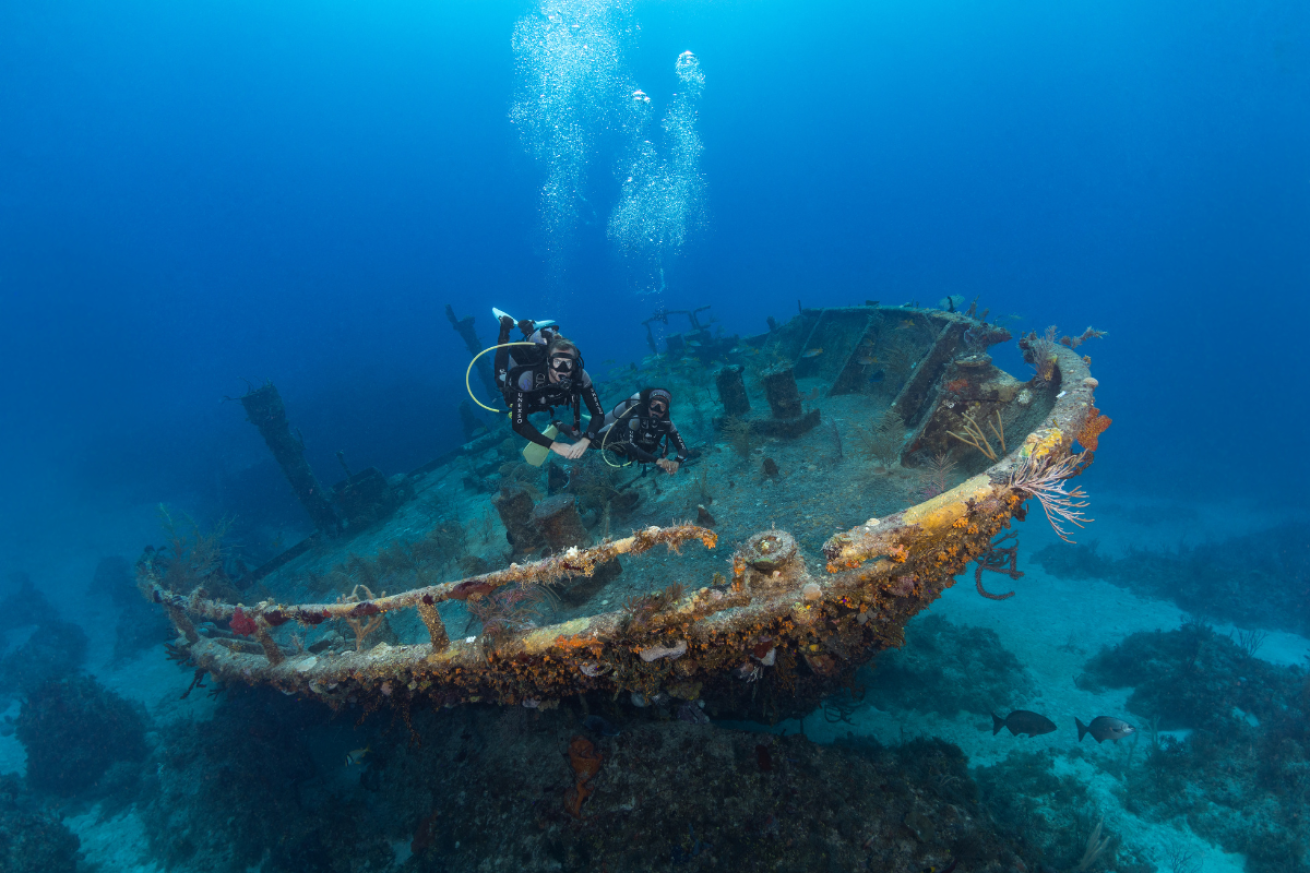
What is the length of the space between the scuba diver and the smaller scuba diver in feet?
1.81

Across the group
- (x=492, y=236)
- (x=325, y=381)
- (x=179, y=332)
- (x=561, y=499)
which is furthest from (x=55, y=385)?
(x=561, y=499)

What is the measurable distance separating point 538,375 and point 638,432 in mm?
Answer: 1383

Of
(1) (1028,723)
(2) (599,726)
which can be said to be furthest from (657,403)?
(1) (1028,723)

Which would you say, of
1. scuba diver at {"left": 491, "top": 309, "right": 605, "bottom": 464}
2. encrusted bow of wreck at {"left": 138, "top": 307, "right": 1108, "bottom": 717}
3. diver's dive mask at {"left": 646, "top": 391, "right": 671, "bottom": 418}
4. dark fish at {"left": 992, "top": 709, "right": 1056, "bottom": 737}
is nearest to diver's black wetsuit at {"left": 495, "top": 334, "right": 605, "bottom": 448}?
scuba diver at {"left": 491, "top": 309, "right": 605, "bottom": 464}

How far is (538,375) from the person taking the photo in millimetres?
5191

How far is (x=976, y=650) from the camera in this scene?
32.0ft

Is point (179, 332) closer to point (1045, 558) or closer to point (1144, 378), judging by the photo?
point (1045, 558)

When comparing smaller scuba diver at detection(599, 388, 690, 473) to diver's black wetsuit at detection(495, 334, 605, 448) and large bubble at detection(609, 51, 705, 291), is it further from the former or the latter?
large bubble at detection(609, 51, 705, 291)

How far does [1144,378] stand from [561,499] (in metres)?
74.3

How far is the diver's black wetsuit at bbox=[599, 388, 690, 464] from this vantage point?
5.75 metres

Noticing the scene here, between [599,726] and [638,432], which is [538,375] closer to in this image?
[638,432]

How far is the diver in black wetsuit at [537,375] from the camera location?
507cm

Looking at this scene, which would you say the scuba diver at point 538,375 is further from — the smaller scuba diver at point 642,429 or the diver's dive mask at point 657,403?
the diver's dive mask at point 657,403

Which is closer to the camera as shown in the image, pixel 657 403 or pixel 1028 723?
pixel 657 403
